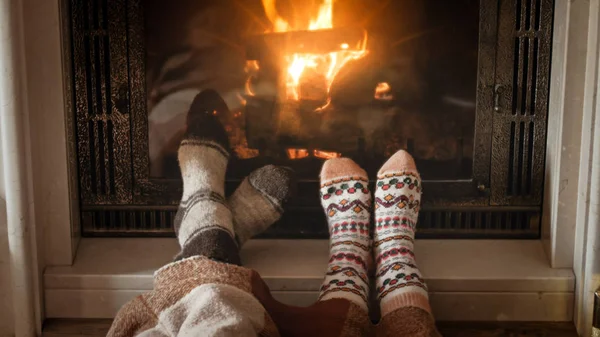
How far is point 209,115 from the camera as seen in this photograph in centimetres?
158

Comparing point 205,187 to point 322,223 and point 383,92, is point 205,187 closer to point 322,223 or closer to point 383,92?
point 322,223

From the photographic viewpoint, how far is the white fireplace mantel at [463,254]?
4.55ft

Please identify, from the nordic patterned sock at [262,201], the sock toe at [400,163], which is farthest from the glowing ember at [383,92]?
the nordic patterned sock at [262,201]

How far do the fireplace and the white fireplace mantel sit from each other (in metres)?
0.07

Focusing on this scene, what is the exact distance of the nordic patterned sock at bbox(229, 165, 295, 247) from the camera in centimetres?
152

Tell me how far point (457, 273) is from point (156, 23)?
0.78 metres

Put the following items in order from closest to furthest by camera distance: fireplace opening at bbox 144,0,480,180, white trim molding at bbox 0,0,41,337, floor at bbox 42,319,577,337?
1. white trim molding at bbox 0,0,41,337
2. floor at bbox 42,319,577,337
3. fireplace opening at bbox 144,0,480,180

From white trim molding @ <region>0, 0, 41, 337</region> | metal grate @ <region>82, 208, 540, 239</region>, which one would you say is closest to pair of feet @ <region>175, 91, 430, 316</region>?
metal grate @ <region>82, 208, 540, 239</region>

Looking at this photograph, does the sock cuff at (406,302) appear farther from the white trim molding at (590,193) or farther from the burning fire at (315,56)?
the burning fire at (315,56)

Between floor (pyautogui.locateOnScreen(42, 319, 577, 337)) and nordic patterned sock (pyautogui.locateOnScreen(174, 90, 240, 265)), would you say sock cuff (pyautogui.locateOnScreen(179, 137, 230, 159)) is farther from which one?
floor (pyautogui.locateOnScreen(42, 319, 577, 337))

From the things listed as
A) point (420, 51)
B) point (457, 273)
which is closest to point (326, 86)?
Result: point (420, 51)

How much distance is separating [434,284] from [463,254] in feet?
0.45

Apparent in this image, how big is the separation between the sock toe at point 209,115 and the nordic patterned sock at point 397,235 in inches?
13.6

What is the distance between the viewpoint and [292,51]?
156 centimetres
